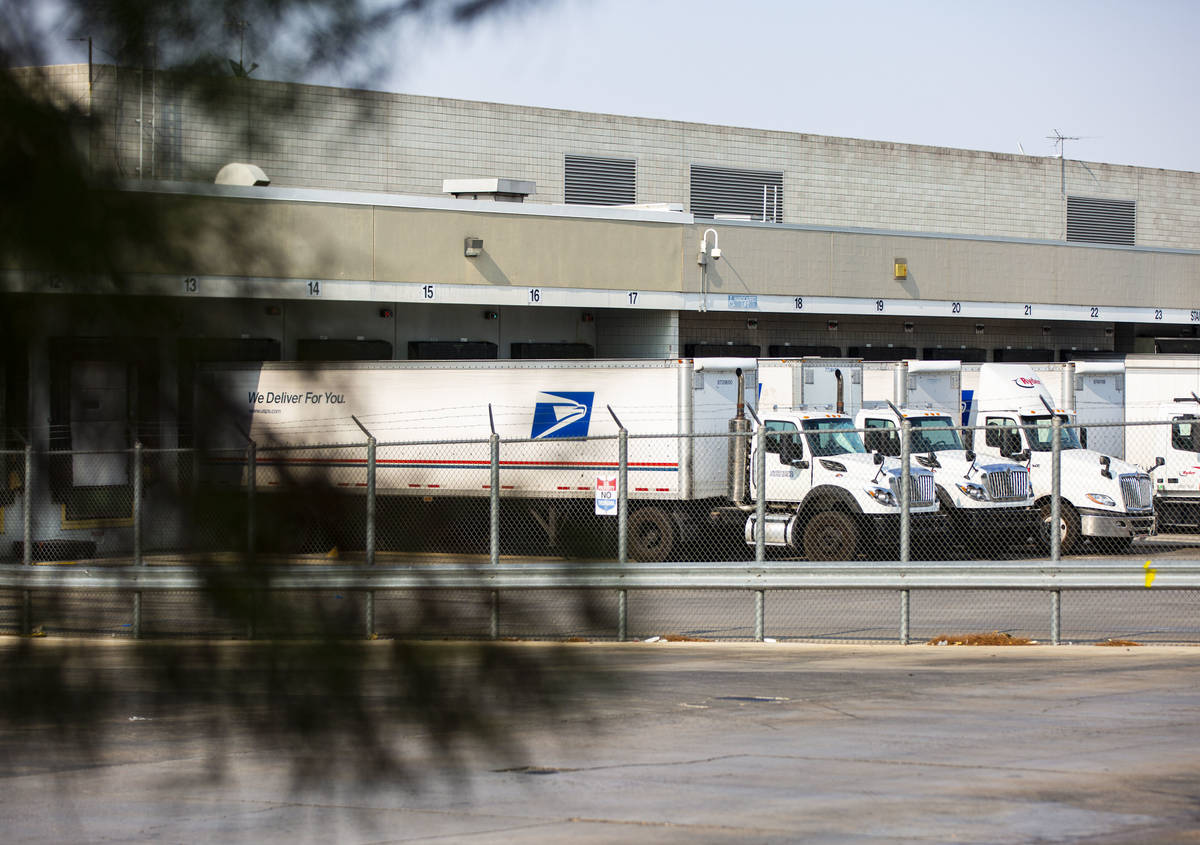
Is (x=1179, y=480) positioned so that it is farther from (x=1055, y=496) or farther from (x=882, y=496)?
(x=1055, y=496)

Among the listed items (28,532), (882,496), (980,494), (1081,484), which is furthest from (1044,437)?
(28,532)

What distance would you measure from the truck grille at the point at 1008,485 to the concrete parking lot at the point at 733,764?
8.96m

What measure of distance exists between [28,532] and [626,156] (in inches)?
1299

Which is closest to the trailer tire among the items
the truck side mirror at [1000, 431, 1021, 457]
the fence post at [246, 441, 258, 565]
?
the truck side mirror at [1000, 431, 1021, 457]

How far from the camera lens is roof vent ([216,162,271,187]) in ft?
5.26

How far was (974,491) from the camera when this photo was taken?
23.3 meters

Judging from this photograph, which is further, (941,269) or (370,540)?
(941,269)

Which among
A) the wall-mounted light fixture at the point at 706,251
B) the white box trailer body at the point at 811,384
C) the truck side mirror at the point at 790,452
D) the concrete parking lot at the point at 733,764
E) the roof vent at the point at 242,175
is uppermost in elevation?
the wall-mounted light fixture at the point at 706,251

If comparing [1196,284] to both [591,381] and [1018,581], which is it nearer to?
[591,381]

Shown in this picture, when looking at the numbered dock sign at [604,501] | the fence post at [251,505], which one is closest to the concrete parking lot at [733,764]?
the fence post at [251,505]

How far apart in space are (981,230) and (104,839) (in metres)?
37.8

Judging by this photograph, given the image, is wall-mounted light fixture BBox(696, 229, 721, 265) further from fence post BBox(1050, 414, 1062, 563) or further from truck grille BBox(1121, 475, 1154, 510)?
fence post BBox(1050, 414, 1062, 563)

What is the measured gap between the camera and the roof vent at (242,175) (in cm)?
160

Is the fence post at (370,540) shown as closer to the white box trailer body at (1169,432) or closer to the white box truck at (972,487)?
the white box truck at (972,487)
